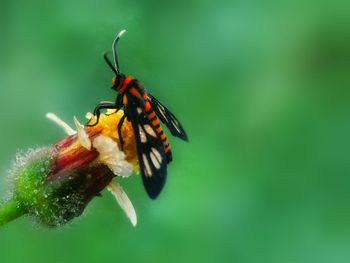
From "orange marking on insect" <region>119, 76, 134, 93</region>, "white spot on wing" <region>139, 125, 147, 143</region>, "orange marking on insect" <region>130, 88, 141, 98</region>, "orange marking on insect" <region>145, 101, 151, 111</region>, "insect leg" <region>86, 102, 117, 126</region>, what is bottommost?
"white spot on wing" <region>139, 125, 147, 143</region>

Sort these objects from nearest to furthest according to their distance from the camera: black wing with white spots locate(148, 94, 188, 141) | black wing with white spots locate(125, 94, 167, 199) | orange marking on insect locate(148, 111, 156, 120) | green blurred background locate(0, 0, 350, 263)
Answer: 1. black wing with white spots locate(125, 94, 167, 199)
2. orange marking on insect locate(148, 111, 156, 120)
3. black wing with white spots locate(148, 94, 188, 141)
4. green blurred background locate(0, 0, 350, 263)

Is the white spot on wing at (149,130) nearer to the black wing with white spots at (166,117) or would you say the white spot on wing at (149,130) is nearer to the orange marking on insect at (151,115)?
the orange marking on insect at (151,115)

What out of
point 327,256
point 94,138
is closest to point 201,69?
point 327,256

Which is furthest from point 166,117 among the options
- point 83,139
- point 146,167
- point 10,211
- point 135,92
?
point 10,211

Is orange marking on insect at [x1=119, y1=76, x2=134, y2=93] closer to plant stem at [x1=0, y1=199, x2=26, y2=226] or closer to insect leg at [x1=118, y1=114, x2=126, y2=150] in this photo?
insect leg at [x1=118, y1=114, x2=126, y2=150]

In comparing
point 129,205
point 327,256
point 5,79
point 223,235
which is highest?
point 5,79

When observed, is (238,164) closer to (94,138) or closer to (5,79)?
(5,79)

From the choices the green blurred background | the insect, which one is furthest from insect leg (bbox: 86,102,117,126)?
the green blurred background
